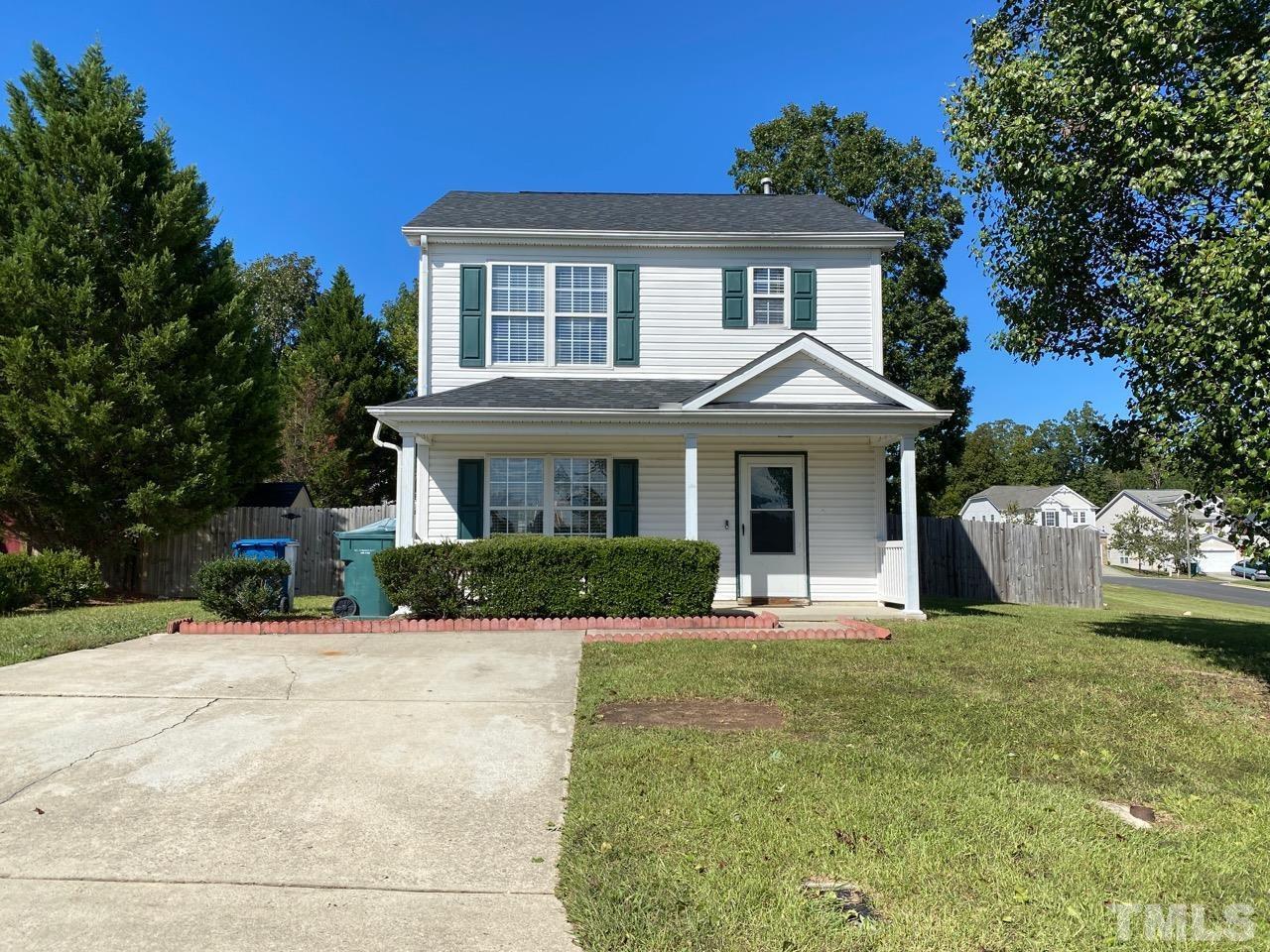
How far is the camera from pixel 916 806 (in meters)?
3.57

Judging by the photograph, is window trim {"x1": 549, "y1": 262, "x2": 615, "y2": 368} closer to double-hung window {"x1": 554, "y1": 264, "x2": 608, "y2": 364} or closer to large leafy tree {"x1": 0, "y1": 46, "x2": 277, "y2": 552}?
double-hung window {"x1": 554, "y1": 264, "x2": 608, "y2": 364}

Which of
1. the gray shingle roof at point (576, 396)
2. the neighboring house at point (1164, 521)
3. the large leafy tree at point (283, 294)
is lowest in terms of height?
the neighboring house at point (1164, 521)

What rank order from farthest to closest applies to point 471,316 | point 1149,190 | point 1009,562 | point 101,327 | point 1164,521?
point 1164,521
point 1009,562
point 101,327
point 471,316
point 1149,190

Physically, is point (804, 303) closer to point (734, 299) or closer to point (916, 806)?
point (734, 299)

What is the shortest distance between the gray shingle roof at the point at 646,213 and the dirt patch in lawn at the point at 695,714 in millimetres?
8949

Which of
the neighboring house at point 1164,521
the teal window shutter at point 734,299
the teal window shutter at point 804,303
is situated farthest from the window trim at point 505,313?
the neighboring house at point 1164,521

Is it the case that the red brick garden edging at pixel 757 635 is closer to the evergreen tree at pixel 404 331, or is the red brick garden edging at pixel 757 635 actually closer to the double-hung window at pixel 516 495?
the double-hung window at pixel 516 495

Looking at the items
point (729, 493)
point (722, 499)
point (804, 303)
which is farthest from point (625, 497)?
point (804, 303)

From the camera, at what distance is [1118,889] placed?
2.85 m

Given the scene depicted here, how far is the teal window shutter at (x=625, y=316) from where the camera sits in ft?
40.1

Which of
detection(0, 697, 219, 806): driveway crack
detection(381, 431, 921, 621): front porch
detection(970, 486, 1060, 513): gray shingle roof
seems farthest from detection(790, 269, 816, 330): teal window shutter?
detection(970, 486, 1060, 513): gray shingle roof

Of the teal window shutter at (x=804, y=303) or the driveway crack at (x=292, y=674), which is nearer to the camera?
the driveway crack at (x=292, y=674)

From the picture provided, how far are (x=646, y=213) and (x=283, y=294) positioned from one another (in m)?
27.7

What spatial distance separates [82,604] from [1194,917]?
48.4 feet
